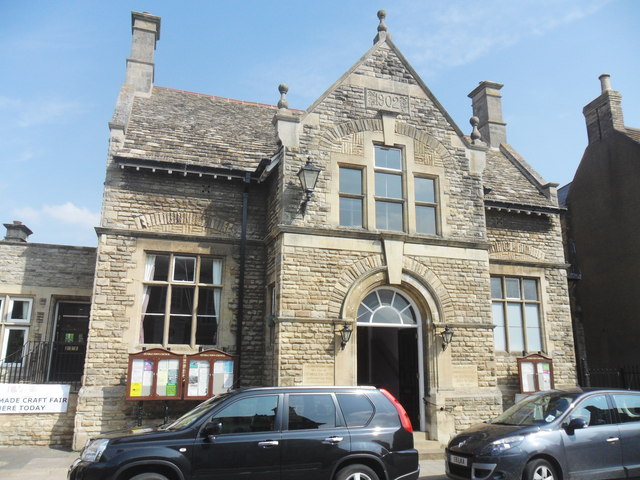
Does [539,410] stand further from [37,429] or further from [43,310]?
[43,310]

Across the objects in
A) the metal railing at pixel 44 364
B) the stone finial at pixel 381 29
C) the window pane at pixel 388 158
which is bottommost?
the metal railing at pixel 44 364

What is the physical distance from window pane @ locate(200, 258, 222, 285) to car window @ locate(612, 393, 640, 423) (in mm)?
8766

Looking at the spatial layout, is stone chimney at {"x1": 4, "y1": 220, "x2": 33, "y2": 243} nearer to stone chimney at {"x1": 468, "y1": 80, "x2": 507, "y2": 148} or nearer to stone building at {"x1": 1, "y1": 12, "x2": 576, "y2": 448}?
stone building at {"x1": 1, "y1": 12, "x2": 576, "y2": 448}

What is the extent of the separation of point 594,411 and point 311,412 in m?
4.54

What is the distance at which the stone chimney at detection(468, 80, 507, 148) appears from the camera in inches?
776

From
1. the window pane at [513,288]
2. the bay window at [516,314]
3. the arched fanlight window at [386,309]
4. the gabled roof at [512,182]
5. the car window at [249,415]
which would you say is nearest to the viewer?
the car window at [249,415]

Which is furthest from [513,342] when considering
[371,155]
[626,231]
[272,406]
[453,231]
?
[272,406]

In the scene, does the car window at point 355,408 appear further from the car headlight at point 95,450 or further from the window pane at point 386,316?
the window pane at point 386,316

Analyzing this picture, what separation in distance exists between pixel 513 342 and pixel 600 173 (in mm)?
10288

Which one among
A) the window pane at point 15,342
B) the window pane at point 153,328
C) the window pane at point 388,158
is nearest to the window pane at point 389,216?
the window pane at point 388,158

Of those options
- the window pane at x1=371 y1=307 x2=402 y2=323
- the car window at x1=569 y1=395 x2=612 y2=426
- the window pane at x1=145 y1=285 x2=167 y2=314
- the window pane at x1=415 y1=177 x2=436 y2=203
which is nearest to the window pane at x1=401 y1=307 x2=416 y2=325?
the window pane at x1=371 y1=307 x2=402 y2=323

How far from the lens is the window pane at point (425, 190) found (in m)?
13.3

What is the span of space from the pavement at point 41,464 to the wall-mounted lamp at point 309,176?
20.5ft

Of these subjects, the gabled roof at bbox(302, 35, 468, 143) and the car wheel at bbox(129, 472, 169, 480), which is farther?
the gabled roof at bbox(302, 35, 468, 143)
